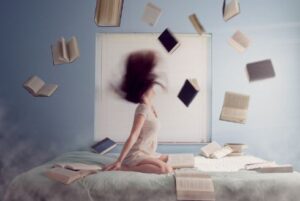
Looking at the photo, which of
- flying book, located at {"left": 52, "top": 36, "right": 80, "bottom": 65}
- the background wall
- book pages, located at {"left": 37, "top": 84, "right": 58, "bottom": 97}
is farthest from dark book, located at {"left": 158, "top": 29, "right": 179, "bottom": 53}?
book pages, located at {"left": 37, "top": 84, "right": 58, "bottom": 97}

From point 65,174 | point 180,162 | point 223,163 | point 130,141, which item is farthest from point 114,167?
point 223,163

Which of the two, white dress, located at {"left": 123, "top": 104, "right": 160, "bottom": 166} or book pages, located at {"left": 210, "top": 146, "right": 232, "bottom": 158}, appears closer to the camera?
white dress, located at {"left": 123, "top": 104, "right": 160, "bottom": 166}

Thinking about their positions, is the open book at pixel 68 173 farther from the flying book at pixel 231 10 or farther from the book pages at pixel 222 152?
the flying book at pixel 231 10

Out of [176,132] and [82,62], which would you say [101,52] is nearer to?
[82,62]

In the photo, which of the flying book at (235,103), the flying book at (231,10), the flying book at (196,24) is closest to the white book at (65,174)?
the flying book at (235,103)

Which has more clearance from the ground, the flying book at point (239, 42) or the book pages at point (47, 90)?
the flying book at point (239, 42)

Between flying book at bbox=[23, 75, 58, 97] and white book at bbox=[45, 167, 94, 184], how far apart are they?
3.88ft

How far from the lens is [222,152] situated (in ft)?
8.41

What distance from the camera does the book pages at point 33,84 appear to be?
2.70 meters

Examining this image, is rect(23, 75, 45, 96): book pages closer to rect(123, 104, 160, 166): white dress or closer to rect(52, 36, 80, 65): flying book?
rect(52, 36, 80, 65): flying book

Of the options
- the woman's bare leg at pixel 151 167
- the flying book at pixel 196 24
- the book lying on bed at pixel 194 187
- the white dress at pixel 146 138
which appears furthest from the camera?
the flying book at pixel 196 24

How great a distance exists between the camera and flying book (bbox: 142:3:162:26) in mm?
2736

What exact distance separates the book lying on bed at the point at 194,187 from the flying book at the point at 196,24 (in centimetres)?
145

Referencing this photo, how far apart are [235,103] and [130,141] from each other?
1.22 meters
